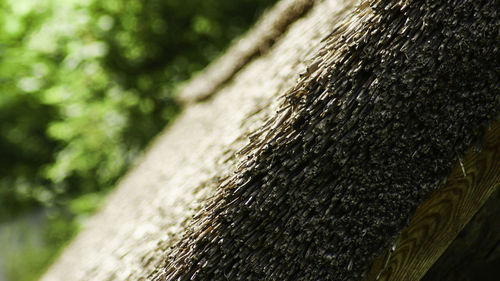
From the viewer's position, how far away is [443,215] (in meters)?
1.62

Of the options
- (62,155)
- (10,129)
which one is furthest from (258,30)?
(10,129)

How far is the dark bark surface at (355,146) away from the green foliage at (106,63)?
5.07 meters

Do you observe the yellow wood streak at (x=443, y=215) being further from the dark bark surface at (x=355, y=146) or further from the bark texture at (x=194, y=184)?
the bark texture at (x=194, y=184)

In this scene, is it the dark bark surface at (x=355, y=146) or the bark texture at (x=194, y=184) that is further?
the bark texture at (x=194, y=184)

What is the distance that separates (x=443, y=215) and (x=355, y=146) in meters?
0.50

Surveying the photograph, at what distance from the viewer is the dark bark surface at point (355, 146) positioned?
4.38 feet

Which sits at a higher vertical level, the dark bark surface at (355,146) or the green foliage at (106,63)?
the green foliage at (106,63)

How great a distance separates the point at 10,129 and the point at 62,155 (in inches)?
71.1

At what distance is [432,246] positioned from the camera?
1645 millimetres

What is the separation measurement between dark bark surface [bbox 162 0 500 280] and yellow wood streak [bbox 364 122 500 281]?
114 mm

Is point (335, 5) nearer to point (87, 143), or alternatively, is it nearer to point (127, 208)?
point (127, 208)

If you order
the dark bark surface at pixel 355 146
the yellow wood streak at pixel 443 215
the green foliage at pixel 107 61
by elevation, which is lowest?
the yellow wood streak at pixel 443 215

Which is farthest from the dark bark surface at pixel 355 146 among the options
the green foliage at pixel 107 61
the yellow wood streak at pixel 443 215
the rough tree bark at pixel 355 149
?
the green foliage at pixel 107 61

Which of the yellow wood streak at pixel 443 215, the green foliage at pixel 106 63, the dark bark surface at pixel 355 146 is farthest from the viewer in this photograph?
the green foliage at pixel 106 63
